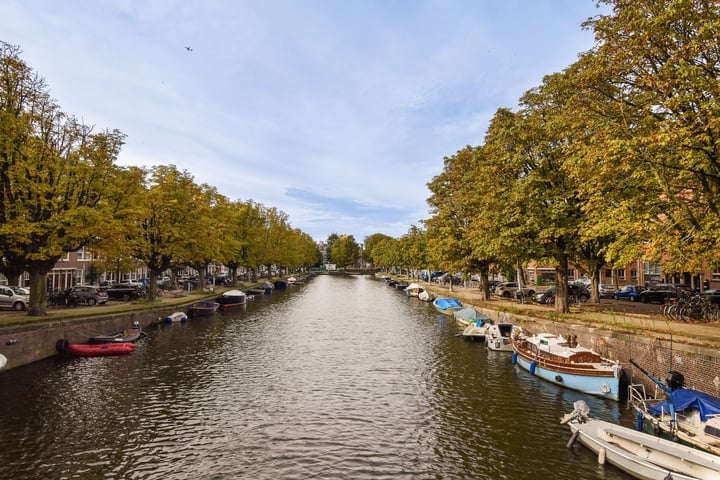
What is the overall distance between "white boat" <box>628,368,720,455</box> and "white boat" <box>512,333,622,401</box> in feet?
9.55

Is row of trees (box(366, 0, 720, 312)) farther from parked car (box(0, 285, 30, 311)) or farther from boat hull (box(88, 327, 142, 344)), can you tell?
parked car (box(0, 285, 30, 311))

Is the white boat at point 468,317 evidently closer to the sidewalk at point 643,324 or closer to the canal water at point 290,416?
the sidewalk at point 643,324

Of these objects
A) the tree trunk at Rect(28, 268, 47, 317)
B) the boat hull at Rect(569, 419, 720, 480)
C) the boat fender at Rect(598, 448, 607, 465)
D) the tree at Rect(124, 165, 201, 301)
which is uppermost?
the tree at Rect(124, 165, 201, 301)

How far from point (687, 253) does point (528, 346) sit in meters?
10.6

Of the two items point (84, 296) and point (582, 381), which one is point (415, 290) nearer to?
point (84, 296)

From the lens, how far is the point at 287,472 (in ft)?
43.4

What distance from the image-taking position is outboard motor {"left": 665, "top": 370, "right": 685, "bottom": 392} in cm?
1784

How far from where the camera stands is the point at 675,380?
17875 millimetres

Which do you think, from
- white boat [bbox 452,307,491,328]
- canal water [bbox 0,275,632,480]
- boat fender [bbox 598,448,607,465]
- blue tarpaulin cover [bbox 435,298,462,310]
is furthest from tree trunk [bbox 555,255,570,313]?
boat fender [bbox 598,448,607,465]

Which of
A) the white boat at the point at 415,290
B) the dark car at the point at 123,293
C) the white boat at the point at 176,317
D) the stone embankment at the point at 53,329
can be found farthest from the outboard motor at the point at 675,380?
the white boat at the point at 415,290

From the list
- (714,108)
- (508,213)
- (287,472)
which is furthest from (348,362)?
(714,108)

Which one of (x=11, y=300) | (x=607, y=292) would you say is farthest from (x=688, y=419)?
(x=11, y=300)

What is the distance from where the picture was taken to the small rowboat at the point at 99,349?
27406mm

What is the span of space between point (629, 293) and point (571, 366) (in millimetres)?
30820
